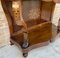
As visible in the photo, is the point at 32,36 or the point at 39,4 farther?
the point at 39,4

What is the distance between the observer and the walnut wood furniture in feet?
5.97

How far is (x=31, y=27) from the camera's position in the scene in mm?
2326

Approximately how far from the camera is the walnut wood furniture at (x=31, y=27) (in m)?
1.82

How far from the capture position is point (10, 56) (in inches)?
73.6

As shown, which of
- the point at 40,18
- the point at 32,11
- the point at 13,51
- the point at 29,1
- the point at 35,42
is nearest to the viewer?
the point at 35,42

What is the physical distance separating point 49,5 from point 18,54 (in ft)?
3.36

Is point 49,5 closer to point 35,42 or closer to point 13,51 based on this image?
point 35,42

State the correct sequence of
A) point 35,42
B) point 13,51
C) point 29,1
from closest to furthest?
1. point 35,42
2. point 13,51
3. point 29,1

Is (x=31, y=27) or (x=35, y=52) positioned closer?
(x=35, y=52)

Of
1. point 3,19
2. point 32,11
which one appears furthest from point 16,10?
point 32,11

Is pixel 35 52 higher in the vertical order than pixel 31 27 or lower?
lower

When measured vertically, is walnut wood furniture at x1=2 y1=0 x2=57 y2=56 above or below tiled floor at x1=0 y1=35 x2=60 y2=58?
above

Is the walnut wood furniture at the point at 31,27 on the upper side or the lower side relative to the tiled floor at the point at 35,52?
upper

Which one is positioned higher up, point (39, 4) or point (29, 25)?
point (39, 4)
